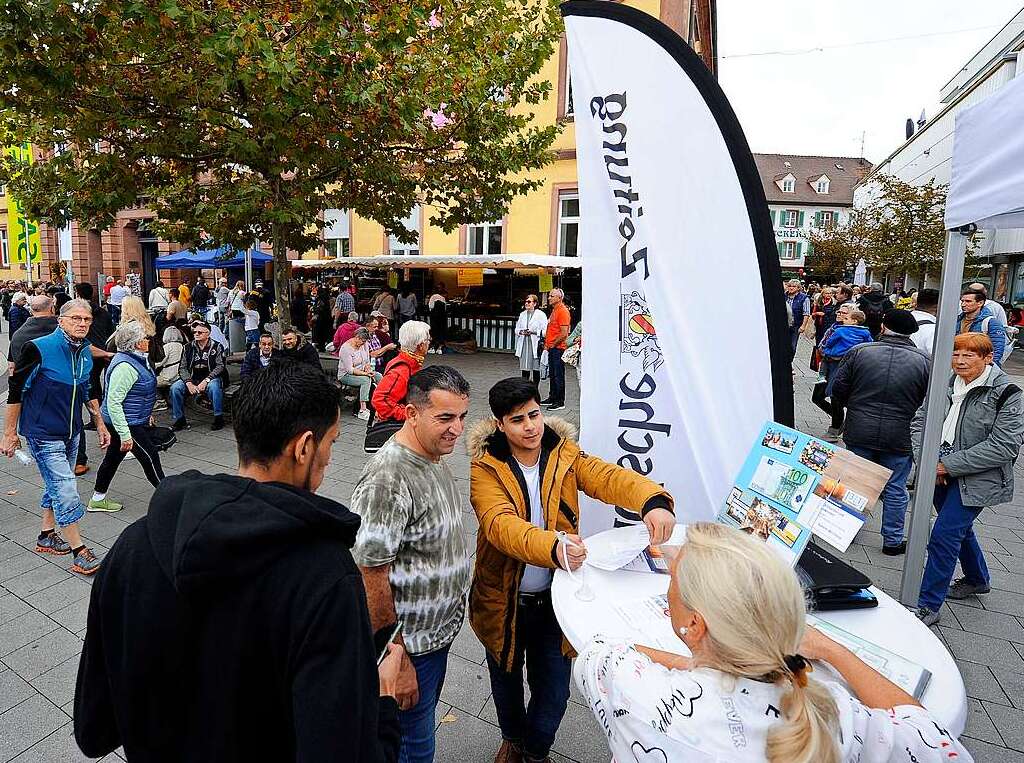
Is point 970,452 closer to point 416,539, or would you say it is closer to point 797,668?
point 797,668

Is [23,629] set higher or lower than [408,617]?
lower

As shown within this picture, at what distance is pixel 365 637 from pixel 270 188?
8272 millimetres

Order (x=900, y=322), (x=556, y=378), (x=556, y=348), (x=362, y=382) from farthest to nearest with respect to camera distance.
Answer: (x=556, y=348) < (x=556, y=378) < (x=362, y=382) < (x=900, y=322)

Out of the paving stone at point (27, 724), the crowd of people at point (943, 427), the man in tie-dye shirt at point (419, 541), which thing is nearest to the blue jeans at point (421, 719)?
the man in tie-dye shirt at point (419, 541)

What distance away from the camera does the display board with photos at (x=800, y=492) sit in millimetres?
1961

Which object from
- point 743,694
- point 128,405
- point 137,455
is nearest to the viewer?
point 743,694

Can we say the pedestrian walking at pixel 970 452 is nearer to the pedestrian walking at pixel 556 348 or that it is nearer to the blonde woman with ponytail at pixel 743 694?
the blonde woman with ponytail at pixel 743 694

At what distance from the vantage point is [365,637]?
1188mm

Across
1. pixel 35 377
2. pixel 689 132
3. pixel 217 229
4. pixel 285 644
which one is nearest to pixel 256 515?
pixel 285 644

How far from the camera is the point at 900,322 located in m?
4.80

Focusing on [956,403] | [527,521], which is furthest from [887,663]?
[956,403]

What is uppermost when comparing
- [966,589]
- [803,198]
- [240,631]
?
[803,198]

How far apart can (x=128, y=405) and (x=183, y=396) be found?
3754mm

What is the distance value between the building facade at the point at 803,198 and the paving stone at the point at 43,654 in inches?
2219
